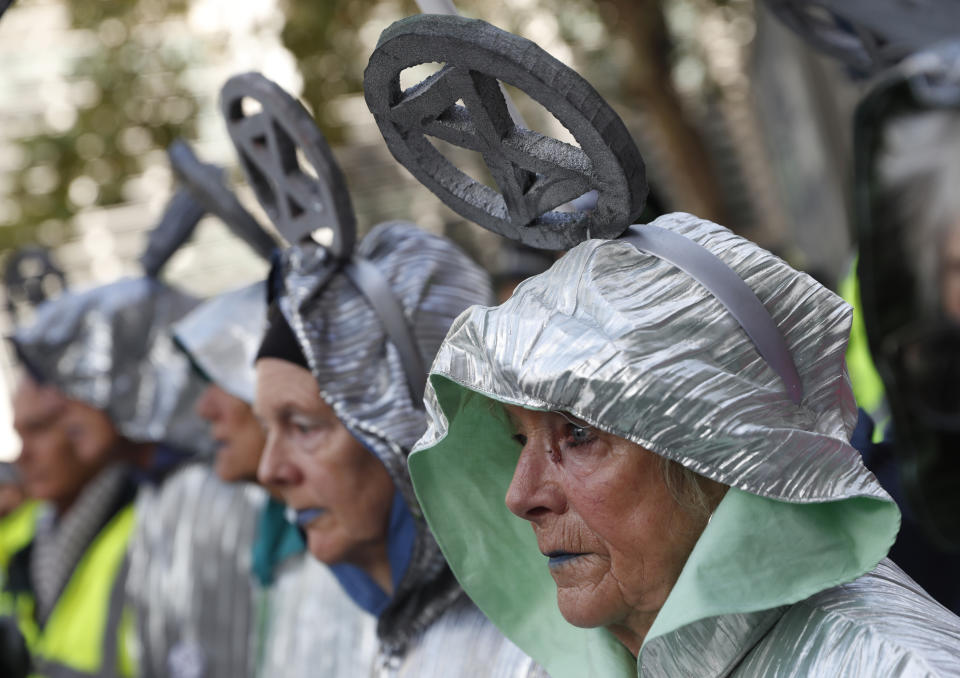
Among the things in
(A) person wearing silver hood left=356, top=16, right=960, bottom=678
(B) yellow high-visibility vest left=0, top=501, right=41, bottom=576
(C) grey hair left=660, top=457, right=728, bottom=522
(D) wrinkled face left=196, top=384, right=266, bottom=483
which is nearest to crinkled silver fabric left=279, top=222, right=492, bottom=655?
(A) person wearing silver hood left=356, top=16, right=960, bottom=678

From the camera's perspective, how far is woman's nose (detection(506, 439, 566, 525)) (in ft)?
5.66

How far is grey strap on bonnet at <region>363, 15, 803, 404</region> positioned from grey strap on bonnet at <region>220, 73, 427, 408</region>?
699 millimetres

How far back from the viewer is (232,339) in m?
3.23

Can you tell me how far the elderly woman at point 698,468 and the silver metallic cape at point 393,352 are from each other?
29.9 inches

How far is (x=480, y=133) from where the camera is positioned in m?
1.73

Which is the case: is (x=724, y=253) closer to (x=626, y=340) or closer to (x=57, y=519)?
(x=626, y=340)

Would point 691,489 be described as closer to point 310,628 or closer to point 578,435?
point 578,435

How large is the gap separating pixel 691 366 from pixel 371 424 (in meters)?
1.11

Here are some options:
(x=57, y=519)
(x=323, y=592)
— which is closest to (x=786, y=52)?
(x=57, y=519)

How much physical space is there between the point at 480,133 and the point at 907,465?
3.41 feet

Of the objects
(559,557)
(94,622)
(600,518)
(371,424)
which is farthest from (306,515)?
(94,622)

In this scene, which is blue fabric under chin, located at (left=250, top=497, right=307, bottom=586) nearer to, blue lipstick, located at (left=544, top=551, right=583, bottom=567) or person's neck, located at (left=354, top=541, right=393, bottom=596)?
person's neck, located at (left=354, top=541, right=393, bottom=596)

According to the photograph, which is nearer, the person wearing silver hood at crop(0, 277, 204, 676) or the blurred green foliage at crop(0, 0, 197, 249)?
the person wearing silver hood at crop(0, 277, 204, 676)

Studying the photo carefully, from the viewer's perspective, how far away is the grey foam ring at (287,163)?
2.54 m
